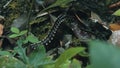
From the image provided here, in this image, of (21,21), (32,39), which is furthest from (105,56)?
(21,21)

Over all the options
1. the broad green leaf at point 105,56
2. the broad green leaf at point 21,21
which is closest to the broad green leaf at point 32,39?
the broad green leaf at point 21,21

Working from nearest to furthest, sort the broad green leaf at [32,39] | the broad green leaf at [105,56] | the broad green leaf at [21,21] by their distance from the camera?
1. the broad green leaf at [105,56]
2. the broad green leaf at [32,39]
3. the broad green leaf at [21,21]

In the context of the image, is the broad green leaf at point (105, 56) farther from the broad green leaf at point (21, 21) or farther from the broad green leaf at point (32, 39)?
the broad green leaf at point (21, 21)

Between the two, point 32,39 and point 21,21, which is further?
point 21,21

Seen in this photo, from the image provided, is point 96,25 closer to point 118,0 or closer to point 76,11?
point 76,11

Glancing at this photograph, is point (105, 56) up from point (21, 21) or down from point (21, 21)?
up

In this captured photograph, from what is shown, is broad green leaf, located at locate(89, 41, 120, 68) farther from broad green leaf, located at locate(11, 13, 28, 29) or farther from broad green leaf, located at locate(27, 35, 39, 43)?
broad green leaf, located at locate(11, 13, 28, 29)

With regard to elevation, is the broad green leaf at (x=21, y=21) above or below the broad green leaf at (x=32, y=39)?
above

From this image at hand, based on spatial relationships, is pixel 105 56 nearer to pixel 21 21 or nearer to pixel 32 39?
pixel 32 39

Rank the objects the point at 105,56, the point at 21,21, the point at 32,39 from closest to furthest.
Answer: the point at 105,56
the point at 32,39
the point at 21,21

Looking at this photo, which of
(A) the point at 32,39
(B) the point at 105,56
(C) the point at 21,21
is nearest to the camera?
(B) the point at 105,56

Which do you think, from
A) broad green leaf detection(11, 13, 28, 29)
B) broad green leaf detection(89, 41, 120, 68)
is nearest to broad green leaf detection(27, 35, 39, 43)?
broad green leaf detection(11, 13, 28, 29)
